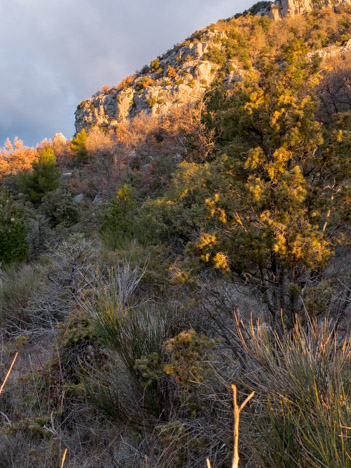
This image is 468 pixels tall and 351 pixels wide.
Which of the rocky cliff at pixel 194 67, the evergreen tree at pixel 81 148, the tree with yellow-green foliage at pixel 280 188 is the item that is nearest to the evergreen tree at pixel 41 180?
the evergreen tree at pixel 81 148

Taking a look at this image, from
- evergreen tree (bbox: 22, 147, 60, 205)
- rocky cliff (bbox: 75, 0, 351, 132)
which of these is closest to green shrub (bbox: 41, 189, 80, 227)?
evergreen tree (bbox: 22, 147, 60, 205)

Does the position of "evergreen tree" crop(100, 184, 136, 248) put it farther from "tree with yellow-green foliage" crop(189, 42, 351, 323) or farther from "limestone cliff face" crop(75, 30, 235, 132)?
"limestone cliff face" crop(75, 30, 235, 132)

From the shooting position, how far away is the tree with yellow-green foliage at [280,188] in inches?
113

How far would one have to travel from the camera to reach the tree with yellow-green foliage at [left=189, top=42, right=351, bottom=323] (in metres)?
2.86

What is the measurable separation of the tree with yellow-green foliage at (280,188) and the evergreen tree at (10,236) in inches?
269

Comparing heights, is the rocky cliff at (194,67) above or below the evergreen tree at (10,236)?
above

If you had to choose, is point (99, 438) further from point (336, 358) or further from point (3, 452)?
point (336, 358)

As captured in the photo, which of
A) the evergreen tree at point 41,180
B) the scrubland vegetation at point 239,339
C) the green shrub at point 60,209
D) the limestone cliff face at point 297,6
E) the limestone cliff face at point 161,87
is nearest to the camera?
the scrubland vegetation at point 239,339

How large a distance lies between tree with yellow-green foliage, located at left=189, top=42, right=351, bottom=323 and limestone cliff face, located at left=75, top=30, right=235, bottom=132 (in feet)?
99.8

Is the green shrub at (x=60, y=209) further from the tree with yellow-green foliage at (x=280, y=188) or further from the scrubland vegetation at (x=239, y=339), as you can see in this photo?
the tree with yellow-green foliage at (x=280, y=188)

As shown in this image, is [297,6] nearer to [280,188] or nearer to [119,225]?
[119,225]

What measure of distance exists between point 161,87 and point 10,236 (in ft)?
102

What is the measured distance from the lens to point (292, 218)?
2.92 meters

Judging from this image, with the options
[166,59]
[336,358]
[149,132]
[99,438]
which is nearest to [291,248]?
[336,358]
